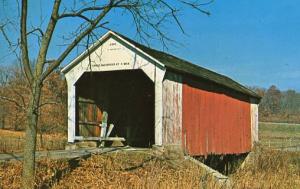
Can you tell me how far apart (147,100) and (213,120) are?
109 inches

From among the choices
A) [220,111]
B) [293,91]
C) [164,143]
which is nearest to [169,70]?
[164,143]

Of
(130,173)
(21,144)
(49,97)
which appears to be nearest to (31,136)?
(130,173)

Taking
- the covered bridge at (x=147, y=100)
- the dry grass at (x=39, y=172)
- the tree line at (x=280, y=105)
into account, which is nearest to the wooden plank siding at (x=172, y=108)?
the covered bridge at (x=147, y=100)

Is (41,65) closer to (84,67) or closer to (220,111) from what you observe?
(84,67)

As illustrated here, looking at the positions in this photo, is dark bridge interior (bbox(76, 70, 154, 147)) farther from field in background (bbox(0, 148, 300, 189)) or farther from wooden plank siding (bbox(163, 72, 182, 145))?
field in background (bbox(0, 148, 300, 189))

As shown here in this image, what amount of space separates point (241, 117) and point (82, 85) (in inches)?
325

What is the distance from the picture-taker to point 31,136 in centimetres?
773

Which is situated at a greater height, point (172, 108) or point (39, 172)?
point (172, 108)

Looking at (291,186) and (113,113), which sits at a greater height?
(113,113)

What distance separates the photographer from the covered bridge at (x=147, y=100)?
14641 millimetres

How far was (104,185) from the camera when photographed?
34.3 ft

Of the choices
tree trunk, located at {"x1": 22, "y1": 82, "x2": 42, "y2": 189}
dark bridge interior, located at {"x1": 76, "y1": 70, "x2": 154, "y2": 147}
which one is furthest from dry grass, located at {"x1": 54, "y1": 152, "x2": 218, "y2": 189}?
dark bridge interior, located at {"x1": 76, "y1": 70, "x2": 154, "y2": 147}

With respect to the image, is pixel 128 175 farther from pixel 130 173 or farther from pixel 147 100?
pixel 147 100

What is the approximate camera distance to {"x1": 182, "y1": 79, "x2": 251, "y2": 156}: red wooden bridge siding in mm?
16141
